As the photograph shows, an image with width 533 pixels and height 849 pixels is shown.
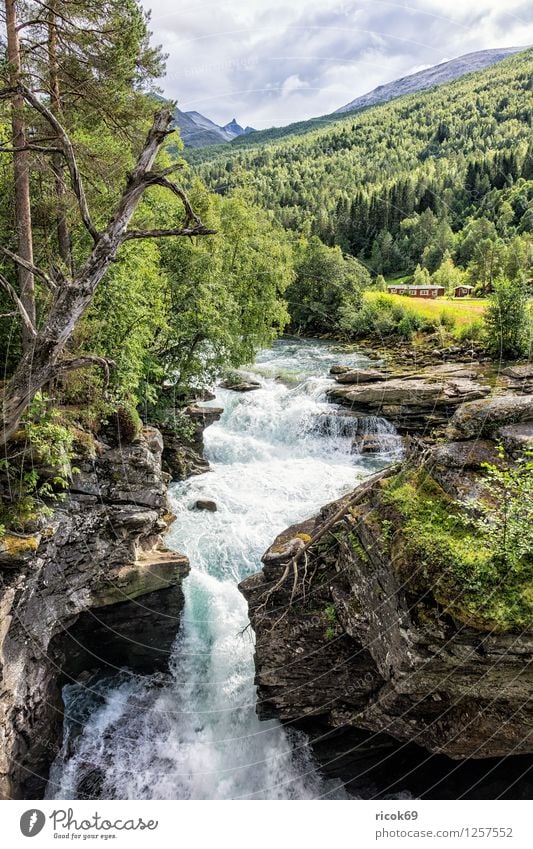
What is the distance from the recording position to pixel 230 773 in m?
6.13

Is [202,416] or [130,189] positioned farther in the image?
[202,416]

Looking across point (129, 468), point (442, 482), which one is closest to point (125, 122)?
point (129, 468)

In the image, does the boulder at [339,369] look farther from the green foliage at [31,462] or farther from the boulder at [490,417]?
the green foliage at [31,462]

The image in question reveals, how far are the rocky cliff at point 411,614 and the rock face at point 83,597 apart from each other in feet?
9.55

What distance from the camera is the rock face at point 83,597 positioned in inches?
233

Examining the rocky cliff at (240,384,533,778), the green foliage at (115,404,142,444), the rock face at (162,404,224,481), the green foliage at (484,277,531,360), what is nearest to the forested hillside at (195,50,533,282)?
the green foliage at (484,277,531,360)

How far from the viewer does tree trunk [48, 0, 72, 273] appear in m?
6.29

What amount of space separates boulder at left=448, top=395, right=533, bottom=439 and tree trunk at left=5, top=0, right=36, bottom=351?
632 cm

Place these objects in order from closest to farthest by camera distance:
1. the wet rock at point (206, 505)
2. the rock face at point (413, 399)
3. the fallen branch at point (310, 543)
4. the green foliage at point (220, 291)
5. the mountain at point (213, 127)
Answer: the fallen branch at point (310, 543)
the mountain at point (213, 127)
the wet rock at point (206, 505)
the green foliage at point (220, 291)
the rock face at point (413, 399)

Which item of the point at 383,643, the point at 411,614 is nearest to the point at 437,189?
the point at 411,614

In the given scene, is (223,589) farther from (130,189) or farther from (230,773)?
(130,189)

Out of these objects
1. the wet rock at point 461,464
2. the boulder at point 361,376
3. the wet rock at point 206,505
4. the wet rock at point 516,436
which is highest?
the wet rock at point 516,436

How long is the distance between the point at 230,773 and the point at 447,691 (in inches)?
144

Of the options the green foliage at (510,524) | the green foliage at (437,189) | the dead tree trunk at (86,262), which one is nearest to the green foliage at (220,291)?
the green foliage at (437,189)
